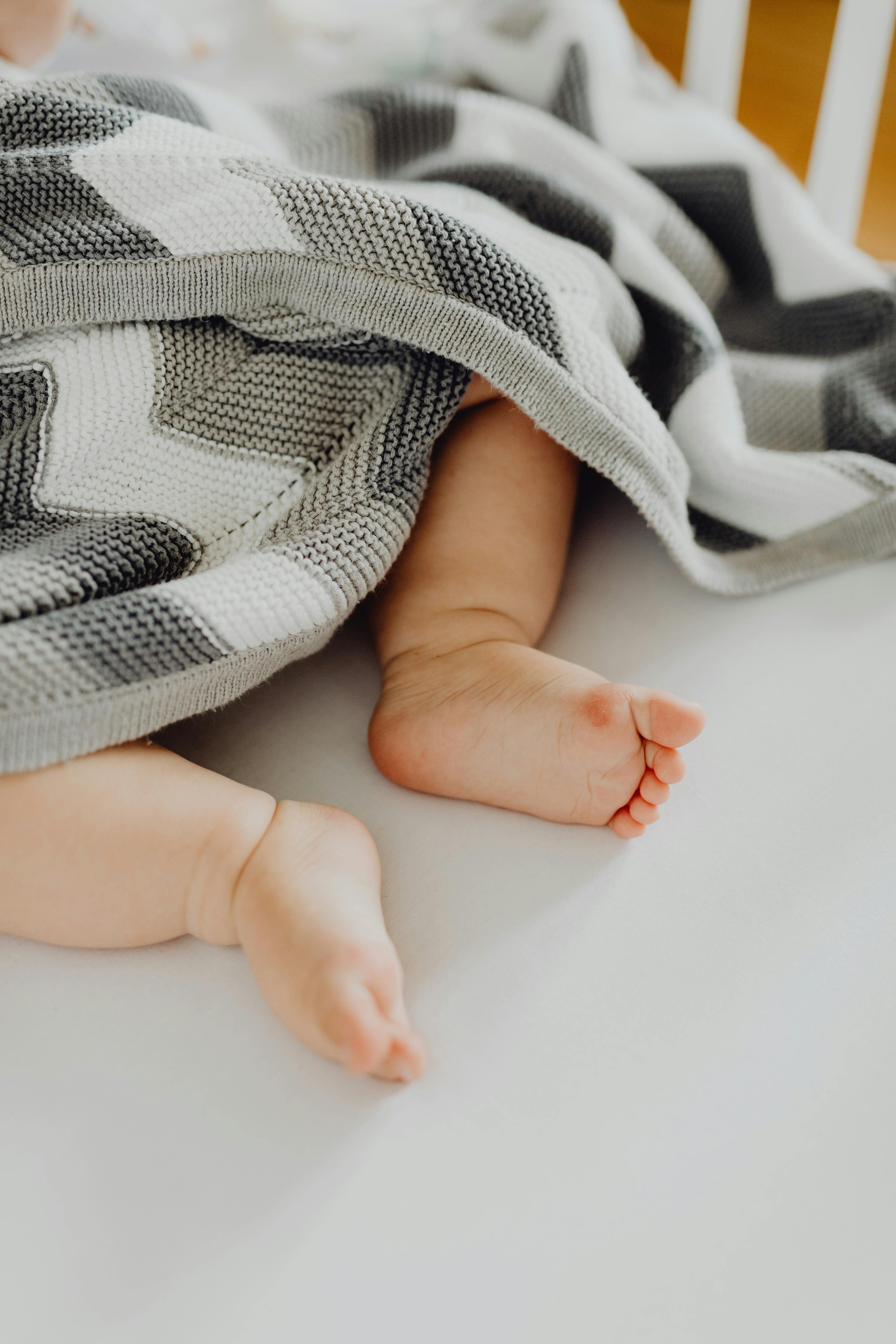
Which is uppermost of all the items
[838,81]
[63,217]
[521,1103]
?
[838,81]

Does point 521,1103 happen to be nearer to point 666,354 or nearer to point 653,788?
Answer: point 653,788

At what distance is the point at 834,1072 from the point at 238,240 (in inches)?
20.7

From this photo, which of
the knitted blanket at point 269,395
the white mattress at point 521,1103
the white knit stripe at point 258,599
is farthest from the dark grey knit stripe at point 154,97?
the white mattress at point 521,1103

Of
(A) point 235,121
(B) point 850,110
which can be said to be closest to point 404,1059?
(A) point 235,121

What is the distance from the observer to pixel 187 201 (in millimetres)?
553

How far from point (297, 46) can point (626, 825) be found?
93 centimetres

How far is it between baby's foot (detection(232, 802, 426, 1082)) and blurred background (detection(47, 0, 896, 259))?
2.26 ft

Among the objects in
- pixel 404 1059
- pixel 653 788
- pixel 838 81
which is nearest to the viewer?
pixel 404 1059

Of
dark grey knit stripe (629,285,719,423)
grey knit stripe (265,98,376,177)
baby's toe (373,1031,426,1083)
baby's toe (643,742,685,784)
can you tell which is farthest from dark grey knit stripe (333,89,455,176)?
baby's toe (373,1031,426,1083)

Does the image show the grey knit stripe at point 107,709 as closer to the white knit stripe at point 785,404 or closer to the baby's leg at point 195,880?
the baby's leg at point 195,880

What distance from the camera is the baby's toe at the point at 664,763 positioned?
19.8 inches

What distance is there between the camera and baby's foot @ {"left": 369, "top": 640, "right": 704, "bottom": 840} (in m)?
0.50

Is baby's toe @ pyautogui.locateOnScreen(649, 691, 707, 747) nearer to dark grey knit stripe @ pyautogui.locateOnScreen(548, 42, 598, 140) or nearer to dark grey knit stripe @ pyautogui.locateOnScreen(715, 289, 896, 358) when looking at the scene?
dark grey knit stripe @ pyautogui.locateOnScreen(715, 289, 896, 358)

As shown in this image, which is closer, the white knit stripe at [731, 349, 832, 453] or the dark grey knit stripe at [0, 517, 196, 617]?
the dark grey knit stripe at [0, 517, 196, 617]
